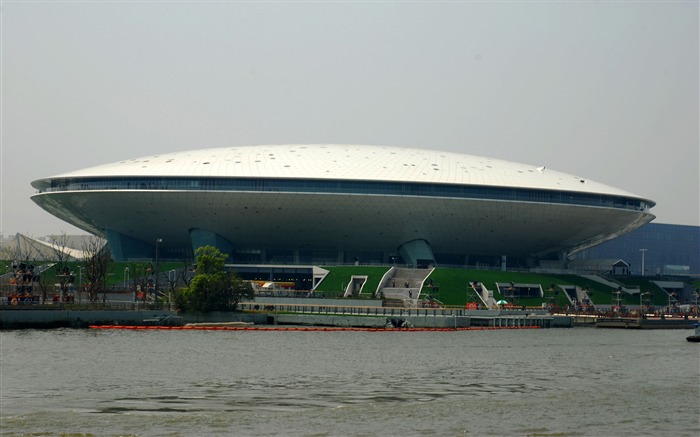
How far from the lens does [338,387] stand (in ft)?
135

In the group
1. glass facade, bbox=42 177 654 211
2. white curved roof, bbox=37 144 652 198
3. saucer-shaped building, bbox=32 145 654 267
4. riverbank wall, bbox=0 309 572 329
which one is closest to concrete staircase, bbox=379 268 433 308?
saucer-shaped building, bbox=32 145 654 267

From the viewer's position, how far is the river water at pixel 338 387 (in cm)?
3195

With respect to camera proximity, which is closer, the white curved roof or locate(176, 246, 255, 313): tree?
locate(176, 246, 255, 313): tree

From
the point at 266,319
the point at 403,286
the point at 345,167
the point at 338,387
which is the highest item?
the point at 345,167

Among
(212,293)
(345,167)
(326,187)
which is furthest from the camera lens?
(345,167)

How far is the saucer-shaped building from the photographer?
11425cm

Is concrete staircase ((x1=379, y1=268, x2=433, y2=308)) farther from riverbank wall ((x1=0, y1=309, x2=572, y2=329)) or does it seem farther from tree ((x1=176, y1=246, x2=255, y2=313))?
tree ((x1=176, y1=246, x2=255, y2=313))

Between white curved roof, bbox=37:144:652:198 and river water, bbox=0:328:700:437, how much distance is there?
49395 millimetres

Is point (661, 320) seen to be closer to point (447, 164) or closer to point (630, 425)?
point (447, 164)

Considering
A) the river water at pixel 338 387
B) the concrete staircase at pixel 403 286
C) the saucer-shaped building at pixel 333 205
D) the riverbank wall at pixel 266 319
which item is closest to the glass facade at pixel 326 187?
the saucer-shaped building at pixel 333 205

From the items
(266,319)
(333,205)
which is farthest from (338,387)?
(333,205)

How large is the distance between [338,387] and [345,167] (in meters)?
77.4

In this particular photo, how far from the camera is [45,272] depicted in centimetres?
11719

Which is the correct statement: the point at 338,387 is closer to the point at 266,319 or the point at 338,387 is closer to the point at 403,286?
the point at 266,319
